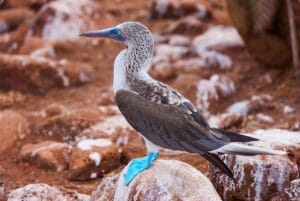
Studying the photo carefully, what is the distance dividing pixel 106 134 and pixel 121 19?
3842 mm

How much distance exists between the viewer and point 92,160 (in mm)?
5125

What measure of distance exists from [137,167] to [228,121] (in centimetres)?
222

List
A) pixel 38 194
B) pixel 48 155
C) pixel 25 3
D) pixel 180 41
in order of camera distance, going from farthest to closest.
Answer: pixel 25 3, pixel 180 41, pixel 48 155, pixel 38 194

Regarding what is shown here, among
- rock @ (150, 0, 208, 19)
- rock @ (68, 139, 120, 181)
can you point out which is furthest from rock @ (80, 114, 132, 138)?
rock @ (150, 0, 208, 19)

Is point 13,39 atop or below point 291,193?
below

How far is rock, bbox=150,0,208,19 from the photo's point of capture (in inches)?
360

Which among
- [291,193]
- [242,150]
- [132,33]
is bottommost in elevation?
[291,193]

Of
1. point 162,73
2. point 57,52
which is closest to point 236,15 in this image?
point 162,73

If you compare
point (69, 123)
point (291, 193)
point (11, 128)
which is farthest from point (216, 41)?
point (291, 193)

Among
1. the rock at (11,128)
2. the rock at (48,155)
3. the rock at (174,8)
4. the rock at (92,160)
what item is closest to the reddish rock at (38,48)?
the rock at (11,128)

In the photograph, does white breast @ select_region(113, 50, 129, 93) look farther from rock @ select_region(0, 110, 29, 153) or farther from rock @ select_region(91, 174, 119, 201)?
rock @ select_region(0, 110, 29, 153)

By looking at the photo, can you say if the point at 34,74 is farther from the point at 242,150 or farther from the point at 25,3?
the point at 242,150

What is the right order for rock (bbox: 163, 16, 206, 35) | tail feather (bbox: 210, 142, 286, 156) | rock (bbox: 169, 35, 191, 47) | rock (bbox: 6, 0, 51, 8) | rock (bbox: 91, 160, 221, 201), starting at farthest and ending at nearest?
rock (bbox: 6, 0, 51, 8) → rock (bbox: 163, 16, 206, 35) → rock (bbox: 169, 35, 191, 47) → rock (bbox: 91, 160, 221, 201) → tail feather (bbox: 210, 142, 286, 156)

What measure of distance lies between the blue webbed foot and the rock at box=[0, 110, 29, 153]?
7.41ft
